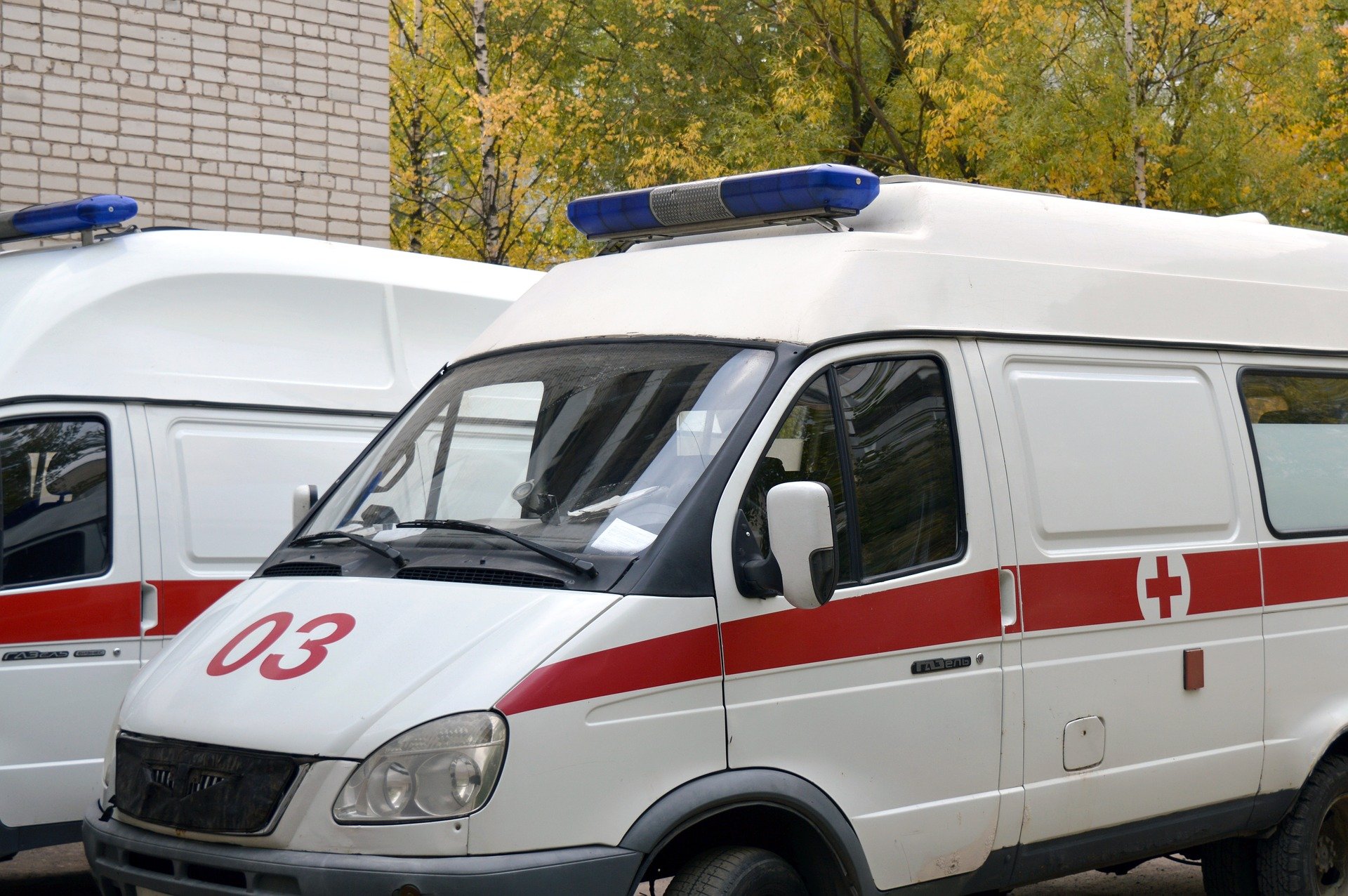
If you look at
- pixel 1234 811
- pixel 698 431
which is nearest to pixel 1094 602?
pixel 1234 811

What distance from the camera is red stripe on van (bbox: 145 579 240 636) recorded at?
6355mm

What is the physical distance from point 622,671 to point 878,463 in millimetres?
1136

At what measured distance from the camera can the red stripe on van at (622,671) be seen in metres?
3.73

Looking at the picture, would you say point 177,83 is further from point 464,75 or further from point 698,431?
point 464,75

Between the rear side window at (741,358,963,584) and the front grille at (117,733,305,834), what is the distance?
140cm

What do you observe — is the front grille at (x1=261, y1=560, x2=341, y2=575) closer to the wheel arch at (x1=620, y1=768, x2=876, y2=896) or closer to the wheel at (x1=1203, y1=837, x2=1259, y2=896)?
the wheel arch at (x1=620, y1=768, x2=876, y2=896)

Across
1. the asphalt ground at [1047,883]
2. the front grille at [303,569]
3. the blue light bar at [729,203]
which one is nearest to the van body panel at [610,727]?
the front grille at [303,569]

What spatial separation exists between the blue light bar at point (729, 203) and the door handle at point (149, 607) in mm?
2302

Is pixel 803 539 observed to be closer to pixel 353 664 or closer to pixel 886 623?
pixel 886 623

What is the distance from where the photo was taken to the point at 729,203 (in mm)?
5098

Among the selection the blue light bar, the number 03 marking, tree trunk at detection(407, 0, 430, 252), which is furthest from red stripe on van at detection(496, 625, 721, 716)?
tree trunk at detection(407, 0, 430, 252)

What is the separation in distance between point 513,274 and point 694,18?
632 inches

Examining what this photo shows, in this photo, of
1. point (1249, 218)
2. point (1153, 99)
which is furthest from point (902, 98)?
point (1249, 218)

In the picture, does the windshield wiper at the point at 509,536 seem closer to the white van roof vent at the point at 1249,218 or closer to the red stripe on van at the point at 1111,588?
the red stripe on van at the point at 1111,588
